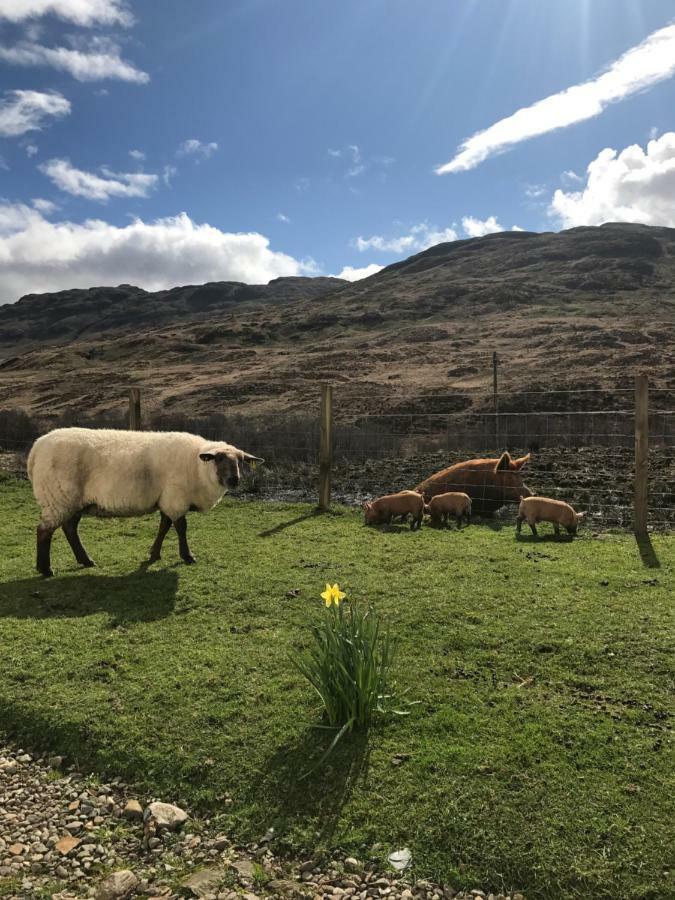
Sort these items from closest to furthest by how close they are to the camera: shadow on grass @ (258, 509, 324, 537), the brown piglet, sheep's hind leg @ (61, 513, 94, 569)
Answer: sheep's hind leg @ (61, 513, 94, 569)
shadow on grass @ (258, 509, 324, 537)
the brown piglet

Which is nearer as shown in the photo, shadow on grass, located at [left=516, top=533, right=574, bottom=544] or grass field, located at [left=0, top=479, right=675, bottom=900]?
grass field, located at [left=0, top=479, right=675, bottom=900]

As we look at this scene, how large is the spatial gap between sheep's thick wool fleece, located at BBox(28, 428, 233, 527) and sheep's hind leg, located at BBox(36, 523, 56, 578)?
0.37 ft

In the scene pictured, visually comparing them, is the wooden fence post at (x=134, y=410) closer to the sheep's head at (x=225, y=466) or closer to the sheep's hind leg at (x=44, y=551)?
the sheep's head at (x=225, y=466)

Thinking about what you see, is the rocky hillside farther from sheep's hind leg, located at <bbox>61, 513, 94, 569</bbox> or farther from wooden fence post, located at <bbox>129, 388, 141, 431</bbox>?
sheep's hind leg, located at <bbox>61, 513, 94, 569</bbox>

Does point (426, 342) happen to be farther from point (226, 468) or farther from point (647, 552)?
point (226, 468)

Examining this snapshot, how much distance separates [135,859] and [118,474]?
543cm

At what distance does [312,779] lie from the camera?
11.5 feet

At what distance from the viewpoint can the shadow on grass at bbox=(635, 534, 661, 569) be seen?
741 cm

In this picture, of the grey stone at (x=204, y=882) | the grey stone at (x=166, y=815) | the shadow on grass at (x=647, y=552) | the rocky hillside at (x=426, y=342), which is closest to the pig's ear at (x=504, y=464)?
the shadow on grass at (x=647, y=552)

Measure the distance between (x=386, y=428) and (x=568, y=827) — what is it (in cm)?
2317

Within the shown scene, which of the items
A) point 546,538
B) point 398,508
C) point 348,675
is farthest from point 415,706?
point 398,508

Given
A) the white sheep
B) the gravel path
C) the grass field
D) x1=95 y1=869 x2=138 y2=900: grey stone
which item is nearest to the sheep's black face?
the white sheep

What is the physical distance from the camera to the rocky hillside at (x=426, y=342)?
35.6 metres

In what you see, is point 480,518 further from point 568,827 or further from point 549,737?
point 568,827
